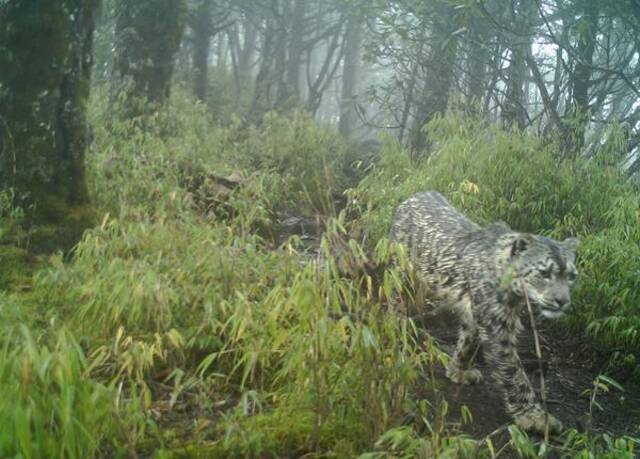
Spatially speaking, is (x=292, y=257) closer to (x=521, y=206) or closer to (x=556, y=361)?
(x=556, y=361)

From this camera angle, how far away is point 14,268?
16.4 feet

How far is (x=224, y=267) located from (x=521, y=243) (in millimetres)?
2093

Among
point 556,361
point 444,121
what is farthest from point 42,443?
point 444,121

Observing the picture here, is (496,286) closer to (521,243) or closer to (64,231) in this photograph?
(521,243)

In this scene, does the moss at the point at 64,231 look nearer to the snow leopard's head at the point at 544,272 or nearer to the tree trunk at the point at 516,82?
the snow leopard's head at the point at 544,272

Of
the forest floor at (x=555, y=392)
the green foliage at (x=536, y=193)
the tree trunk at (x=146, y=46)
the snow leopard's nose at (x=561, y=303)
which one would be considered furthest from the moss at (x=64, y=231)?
the tree trunk at (x=146, y=46)

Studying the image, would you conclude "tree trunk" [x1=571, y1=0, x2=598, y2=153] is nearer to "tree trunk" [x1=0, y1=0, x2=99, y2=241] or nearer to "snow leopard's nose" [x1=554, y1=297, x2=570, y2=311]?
"snow leopard's nose" [x1=554, y1=297, x2=570, y2=311]

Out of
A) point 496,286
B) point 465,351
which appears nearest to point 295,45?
point 465,351

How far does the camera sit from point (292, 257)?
175 inches

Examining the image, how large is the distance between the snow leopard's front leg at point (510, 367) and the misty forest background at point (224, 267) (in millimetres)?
369

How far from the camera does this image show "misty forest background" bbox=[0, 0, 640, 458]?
300 cm

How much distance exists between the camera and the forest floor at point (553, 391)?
432 cm

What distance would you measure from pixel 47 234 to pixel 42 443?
3704 millimetres

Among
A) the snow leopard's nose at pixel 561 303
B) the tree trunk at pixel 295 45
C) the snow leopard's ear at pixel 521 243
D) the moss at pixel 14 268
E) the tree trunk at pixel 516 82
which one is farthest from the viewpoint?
→ the tree trunk at pixel 295 45
